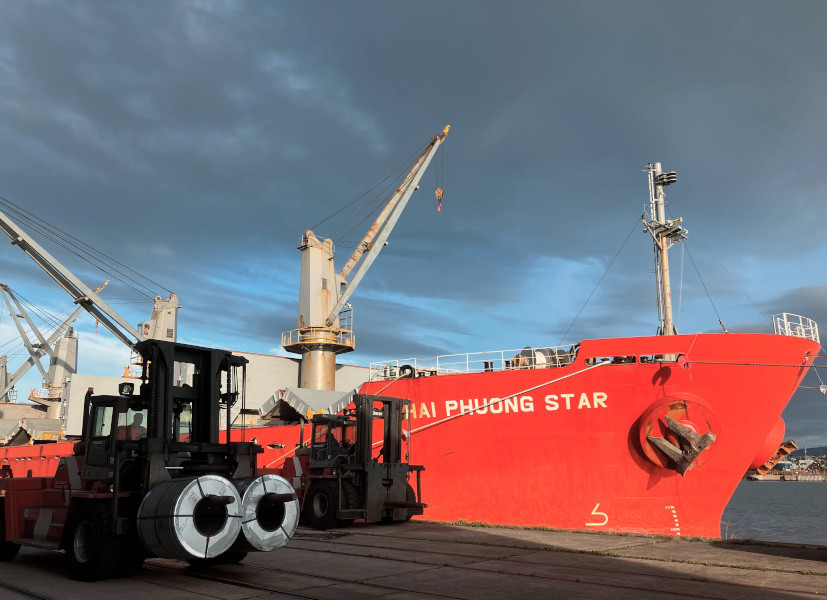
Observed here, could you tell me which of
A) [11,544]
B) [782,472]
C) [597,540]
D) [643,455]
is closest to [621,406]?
[643,455]

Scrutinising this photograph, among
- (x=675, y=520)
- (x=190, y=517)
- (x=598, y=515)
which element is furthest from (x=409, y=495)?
(x=190, y=517)

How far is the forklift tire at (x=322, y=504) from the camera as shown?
1620cm

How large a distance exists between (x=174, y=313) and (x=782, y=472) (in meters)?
206

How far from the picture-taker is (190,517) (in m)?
8.20

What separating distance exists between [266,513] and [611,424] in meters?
10.3

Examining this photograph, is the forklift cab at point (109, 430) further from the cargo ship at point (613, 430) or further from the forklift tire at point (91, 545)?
the cargo ship at point (613, 430)

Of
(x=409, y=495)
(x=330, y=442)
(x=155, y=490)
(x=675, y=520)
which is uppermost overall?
(x=330, y=442)

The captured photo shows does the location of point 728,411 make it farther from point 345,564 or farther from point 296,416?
point 296,416

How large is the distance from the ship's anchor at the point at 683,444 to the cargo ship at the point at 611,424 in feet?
0.09

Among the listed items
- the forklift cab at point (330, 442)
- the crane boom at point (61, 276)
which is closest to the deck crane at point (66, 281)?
the crane boom at point (61, 276)

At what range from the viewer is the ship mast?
66.8 feet

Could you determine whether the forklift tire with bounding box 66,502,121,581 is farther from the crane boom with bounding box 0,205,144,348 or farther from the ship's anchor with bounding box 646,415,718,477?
the crane boom with bounding box 0,205,144,348

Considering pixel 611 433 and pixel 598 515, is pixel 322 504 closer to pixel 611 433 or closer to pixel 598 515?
pixel 598 515

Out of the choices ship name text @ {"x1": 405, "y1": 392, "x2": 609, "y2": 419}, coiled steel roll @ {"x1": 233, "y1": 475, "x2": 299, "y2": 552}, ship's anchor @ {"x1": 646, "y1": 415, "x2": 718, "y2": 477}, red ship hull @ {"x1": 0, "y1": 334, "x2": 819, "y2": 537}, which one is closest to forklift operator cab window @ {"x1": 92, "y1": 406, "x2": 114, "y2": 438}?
coiled steel roll @ {"x1": 233, "y1": 475, "x2": 299, "y2": 552}
